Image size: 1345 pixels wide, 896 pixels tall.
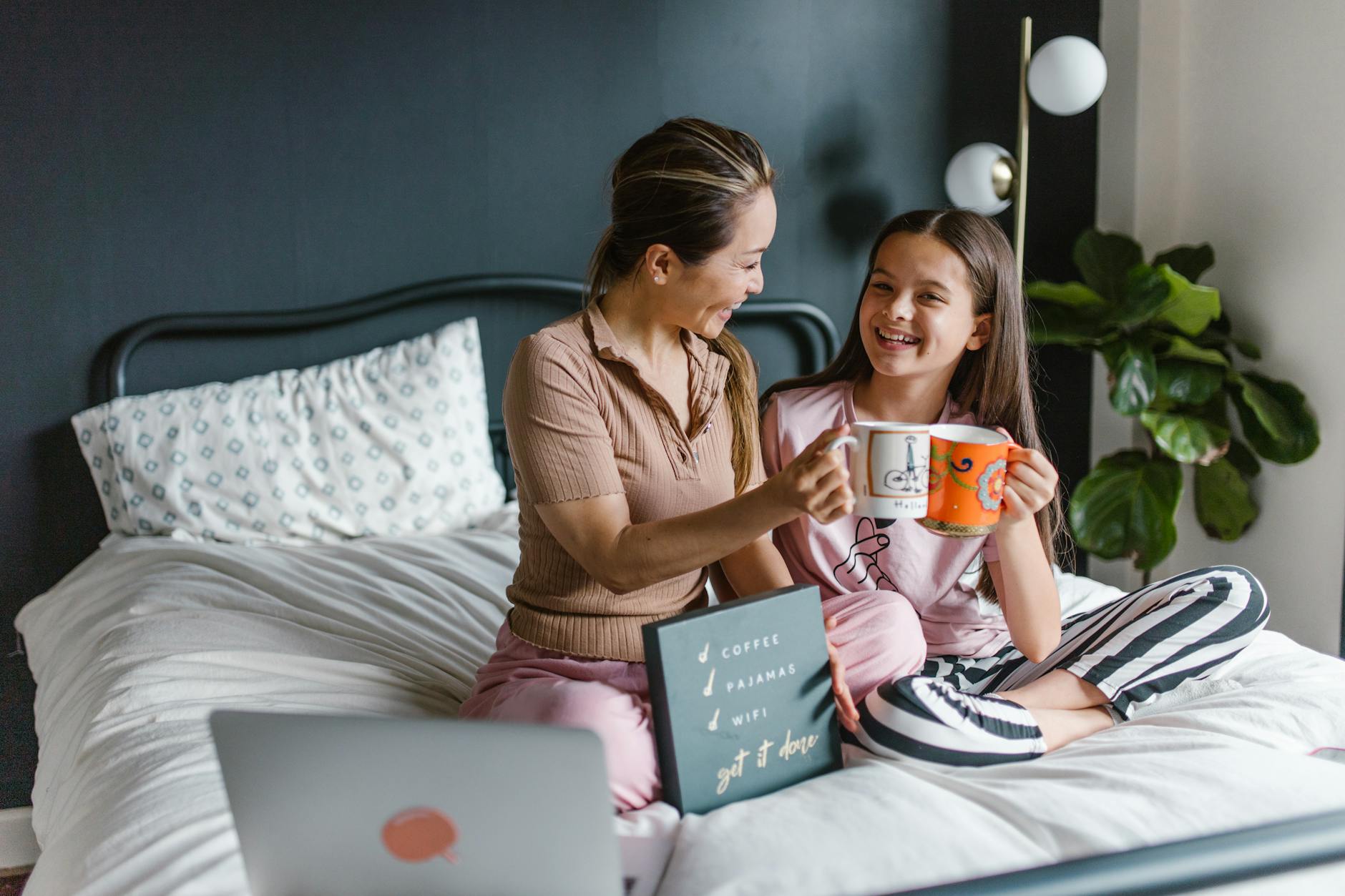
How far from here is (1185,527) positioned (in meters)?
2.69

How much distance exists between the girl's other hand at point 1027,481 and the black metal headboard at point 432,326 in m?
1.47

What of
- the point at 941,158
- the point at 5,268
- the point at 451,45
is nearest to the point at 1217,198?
the point at 941,158

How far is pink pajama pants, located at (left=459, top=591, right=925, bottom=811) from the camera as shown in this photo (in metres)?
1.01

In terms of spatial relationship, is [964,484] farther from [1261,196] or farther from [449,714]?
[1261,196]

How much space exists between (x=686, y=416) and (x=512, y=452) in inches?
8.6

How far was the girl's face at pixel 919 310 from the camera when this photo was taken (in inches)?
53.4

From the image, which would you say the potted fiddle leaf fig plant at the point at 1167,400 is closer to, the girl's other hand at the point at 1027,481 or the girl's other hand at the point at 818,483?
the girl's other hand at the point at 1027,481

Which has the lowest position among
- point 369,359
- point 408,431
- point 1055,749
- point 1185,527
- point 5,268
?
point 1185,527

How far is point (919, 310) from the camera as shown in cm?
136

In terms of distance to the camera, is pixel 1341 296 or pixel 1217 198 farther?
pixel 1217 198

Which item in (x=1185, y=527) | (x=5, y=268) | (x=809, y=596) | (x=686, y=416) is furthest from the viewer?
(x=1185, y=527)

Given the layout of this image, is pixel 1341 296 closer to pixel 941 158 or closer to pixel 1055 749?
pixel 941 158

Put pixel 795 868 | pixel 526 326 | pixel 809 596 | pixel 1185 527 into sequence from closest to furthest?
1. pixel 795 868
2. pixel 809 596
3. pixel 526 326
4. pixel 1185 527

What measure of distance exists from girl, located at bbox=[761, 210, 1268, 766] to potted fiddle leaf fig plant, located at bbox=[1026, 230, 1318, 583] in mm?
891
